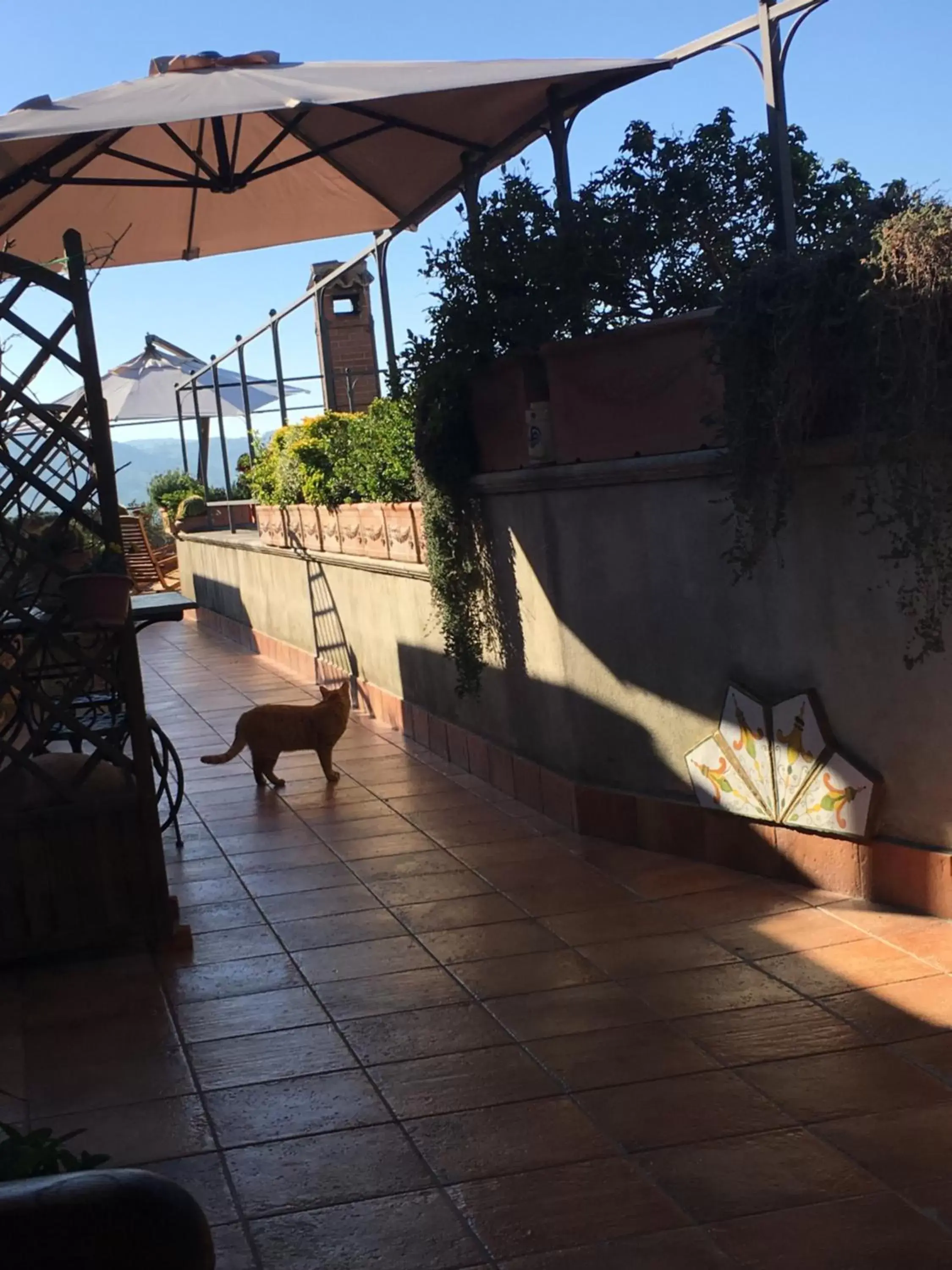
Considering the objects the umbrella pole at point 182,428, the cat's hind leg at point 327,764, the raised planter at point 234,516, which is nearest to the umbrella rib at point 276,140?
the cat's hind leg at point 327,764

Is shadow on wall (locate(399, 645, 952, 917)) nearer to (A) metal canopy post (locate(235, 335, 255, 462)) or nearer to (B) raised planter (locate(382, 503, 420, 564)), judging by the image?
(B) raised planter (locate(382, 503, 420, 564))

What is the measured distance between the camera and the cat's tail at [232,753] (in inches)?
305

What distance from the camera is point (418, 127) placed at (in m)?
7.44

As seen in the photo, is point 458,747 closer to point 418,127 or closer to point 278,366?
point 418,127

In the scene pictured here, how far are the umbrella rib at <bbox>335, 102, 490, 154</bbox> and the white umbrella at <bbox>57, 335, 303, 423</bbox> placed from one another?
13.2m

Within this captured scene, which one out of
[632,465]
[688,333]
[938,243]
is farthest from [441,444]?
[938,243]

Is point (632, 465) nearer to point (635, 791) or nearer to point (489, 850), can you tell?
point (635, 791)

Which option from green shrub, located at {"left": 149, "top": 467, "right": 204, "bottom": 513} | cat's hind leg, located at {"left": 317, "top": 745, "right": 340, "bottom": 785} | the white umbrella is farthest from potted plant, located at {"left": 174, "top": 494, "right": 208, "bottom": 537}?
cat's hind leg, located at {"left": 317, "top": 745, "right": 340, "bottom": 785}

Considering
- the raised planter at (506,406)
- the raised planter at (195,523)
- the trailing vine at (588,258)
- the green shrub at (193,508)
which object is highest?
the trailing vine at (588,258)

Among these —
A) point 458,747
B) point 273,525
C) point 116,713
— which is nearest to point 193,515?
point 273,525

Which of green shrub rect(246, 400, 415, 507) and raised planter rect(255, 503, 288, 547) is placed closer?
green shrub rect(246, 400, 415, 507)

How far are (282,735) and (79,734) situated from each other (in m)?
2.61

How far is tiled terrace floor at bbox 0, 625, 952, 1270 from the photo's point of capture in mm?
2957

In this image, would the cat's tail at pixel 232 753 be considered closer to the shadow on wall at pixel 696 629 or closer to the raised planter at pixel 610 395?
the shadow on wall at pixel 696 629
